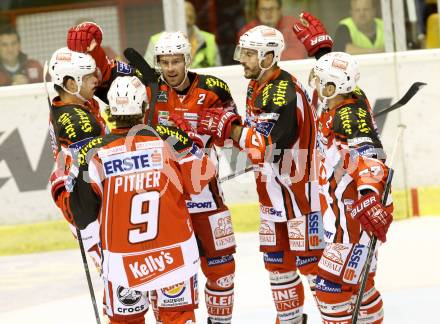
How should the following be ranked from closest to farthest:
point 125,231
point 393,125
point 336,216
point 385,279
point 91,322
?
point 125,231 → point 336,216 → point 91,322 → point 385,279 → point 393,125

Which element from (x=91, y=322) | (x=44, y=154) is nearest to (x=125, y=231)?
(x=91, y=322)

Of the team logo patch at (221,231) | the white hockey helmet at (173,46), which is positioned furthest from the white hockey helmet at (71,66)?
the team logo patch at (221,231)

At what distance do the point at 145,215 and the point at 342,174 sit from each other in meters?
1.13

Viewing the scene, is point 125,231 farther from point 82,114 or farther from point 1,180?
point 1,180

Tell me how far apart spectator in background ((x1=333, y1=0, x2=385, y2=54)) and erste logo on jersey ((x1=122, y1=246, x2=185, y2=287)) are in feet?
15.4

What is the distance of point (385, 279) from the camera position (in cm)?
796

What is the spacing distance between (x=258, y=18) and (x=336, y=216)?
427 centimetres

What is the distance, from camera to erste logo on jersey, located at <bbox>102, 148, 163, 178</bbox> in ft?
18.0

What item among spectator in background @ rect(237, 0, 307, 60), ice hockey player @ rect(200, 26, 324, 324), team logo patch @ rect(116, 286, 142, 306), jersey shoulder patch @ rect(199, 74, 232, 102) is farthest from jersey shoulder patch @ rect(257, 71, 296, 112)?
spectator in background @ rect(237, 0, 307, 60)

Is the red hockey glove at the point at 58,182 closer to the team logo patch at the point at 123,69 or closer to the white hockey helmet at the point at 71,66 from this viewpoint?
the white hockey helmet at the point at 71,66

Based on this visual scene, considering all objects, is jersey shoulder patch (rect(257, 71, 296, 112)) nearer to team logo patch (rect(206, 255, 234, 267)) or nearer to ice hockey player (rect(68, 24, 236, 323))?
ice hockey player (rect(68, 24, 236, 323))

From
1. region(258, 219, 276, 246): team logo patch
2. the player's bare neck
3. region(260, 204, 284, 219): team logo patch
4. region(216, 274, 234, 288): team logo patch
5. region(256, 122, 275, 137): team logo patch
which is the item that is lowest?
region(216, 274, 234, 288): team logo patch

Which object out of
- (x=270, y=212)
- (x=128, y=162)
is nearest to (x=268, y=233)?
(x=270, y=212)

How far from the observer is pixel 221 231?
6.64 metres
